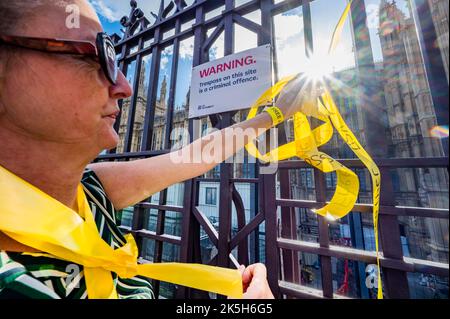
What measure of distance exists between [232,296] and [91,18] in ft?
4.44

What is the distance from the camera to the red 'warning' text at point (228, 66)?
1.98 meters

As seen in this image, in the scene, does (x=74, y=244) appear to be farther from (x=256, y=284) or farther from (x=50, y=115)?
(x=256, y=284)

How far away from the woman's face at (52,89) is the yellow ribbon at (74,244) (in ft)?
0.71

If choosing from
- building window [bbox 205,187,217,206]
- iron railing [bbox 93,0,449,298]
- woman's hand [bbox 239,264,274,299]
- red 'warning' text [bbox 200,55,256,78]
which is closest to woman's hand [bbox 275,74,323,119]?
iron railing [bbox 93,0,449,298]

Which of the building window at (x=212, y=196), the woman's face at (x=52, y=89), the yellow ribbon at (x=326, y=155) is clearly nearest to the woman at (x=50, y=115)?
the woman's face at (x=52, y=89)

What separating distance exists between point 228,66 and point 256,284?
6.32 feet

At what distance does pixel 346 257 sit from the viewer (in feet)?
4.66

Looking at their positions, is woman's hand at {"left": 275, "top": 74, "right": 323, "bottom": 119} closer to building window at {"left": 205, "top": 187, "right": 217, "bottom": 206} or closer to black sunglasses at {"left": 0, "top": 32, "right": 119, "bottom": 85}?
black sunglasses at {"left": 0, "top": 32, "right": 119, "bottom": 85}

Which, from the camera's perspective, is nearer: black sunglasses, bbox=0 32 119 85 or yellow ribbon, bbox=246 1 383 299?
black sunglasses, bbox=0 32 119 85

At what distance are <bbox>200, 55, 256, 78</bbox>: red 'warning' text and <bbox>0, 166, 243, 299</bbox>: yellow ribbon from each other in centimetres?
181

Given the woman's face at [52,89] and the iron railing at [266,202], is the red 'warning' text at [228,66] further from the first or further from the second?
the woman's face at [52,89]

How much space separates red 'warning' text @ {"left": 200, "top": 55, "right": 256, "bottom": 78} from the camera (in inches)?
78.0

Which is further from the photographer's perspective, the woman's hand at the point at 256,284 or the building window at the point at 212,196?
the building window at the point at 212,196
